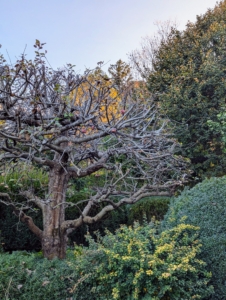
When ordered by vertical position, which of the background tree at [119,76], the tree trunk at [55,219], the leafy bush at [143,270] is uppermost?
the background tree at [119,76]

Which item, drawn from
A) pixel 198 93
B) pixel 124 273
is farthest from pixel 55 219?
pixel 198 93

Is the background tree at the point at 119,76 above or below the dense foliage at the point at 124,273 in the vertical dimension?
above

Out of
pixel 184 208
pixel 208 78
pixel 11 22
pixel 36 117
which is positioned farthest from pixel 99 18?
pixel 184 208

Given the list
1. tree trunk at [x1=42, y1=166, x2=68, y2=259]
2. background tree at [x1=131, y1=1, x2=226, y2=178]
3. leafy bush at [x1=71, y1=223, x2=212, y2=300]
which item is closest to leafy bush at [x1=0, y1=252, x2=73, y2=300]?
leafy bush at [x1=71, y1=223, x2=212, y2=300]

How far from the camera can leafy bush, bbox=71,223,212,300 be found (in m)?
2.04

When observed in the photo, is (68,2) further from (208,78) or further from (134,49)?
(134,49)

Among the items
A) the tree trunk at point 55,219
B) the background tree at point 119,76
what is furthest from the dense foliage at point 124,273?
the background tree at point 119,76

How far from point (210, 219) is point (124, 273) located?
94cm

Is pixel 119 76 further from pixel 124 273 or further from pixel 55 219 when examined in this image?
pixel 124 273

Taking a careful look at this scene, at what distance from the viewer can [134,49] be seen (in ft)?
50.1

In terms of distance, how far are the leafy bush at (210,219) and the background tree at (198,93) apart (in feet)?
11.2

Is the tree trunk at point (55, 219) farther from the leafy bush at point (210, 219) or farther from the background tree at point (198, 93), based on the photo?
the background tree at point (198, 93)

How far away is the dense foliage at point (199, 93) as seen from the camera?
636 centimetres

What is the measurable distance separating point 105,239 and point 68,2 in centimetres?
454
